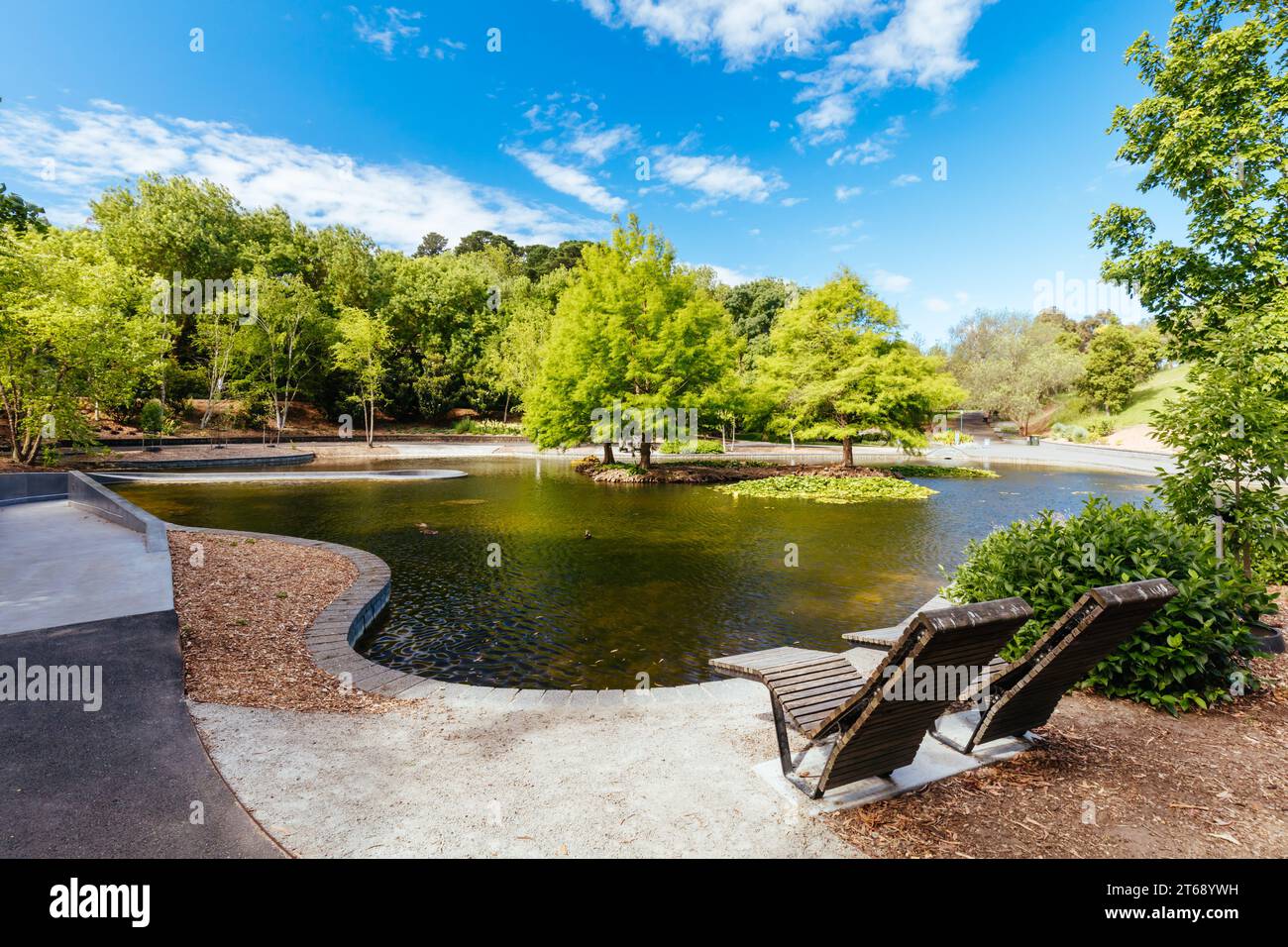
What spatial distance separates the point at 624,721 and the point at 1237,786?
157 inches

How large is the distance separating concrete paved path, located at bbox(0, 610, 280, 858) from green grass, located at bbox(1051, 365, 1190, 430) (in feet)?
205

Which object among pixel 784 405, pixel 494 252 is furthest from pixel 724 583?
pixel 494 252

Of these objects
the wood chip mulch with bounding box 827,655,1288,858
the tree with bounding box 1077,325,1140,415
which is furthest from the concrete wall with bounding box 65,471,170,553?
the tree with bounding box 1077,325,1140,415

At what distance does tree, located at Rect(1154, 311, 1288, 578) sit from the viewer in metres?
6.18

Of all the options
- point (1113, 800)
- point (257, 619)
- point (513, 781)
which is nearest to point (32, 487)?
point (257, 619)

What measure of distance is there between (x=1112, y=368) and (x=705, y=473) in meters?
48.7

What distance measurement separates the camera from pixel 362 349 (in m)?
41.9

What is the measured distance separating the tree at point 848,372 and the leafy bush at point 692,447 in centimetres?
506

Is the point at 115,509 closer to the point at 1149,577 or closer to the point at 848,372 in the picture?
the point at 1149,577

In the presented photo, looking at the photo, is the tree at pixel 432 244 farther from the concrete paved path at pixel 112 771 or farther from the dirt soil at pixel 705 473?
the concrete paved path at pixel 112 771

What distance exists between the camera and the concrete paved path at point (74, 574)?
6207 mm

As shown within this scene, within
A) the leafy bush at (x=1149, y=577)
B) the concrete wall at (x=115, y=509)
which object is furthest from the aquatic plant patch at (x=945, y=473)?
the concrete wall at (x=115, y=509)

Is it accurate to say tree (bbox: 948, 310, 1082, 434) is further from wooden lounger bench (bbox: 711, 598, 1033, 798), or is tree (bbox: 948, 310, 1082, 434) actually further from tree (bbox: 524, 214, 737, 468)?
wooden lounger bench (bbox: 711, 598, 1033, 798)

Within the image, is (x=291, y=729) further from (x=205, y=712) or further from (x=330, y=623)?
(x=330, y=623)
